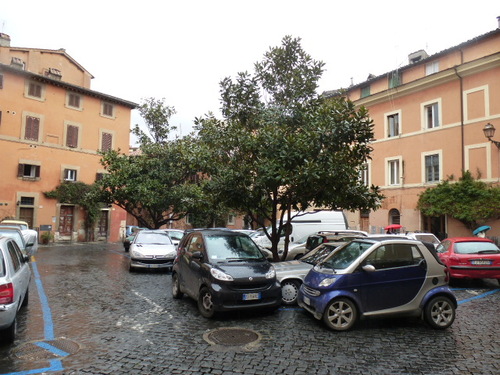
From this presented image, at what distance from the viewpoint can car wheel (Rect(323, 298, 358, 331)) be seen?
6215 mm

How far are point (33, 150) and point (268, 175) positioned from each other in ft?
84.3

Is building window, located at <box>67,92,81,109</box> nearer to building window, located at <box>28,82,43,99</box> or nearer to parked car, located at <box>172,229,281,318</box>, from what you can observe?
building window, located at <box>28,82,43,99</box>

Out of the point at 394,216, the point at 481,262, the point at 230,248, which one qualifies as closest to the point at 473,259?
the point at 481,262

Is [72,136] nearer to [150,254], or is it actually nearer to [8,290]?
[150,254]

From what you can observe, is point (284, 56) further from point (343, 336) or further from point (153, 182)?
point (153, 182)

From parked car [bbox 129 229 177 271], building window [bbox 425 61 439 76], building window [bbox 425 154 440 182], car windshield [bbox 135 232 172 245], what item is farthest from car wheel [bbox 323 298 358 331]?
building window [bbox 425 61 439 76]

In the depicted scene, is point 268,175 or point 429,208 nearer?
point 268,175

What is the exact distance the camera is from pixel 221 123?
11.9 meters

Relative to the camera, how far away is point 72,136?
101 ft

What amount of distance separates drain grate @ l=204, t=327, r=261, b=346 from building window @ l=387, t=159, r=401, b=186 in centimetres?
2050

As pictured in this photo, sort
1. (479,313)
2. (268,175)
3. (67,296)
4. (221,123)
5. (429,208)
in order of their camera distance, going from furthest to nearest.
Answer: (429,208)
(221,123)
(268,175)
(67,296)
(479,313)

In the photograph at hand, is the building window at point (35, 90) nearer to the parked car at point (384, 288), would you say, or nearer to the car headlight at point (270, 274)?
the car headlight at point (270, 274)

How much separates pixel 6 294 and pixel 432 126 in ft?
76.8

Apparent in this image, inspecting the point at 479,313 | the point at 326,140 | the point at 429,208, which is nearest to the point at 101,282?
the point at 326,140
